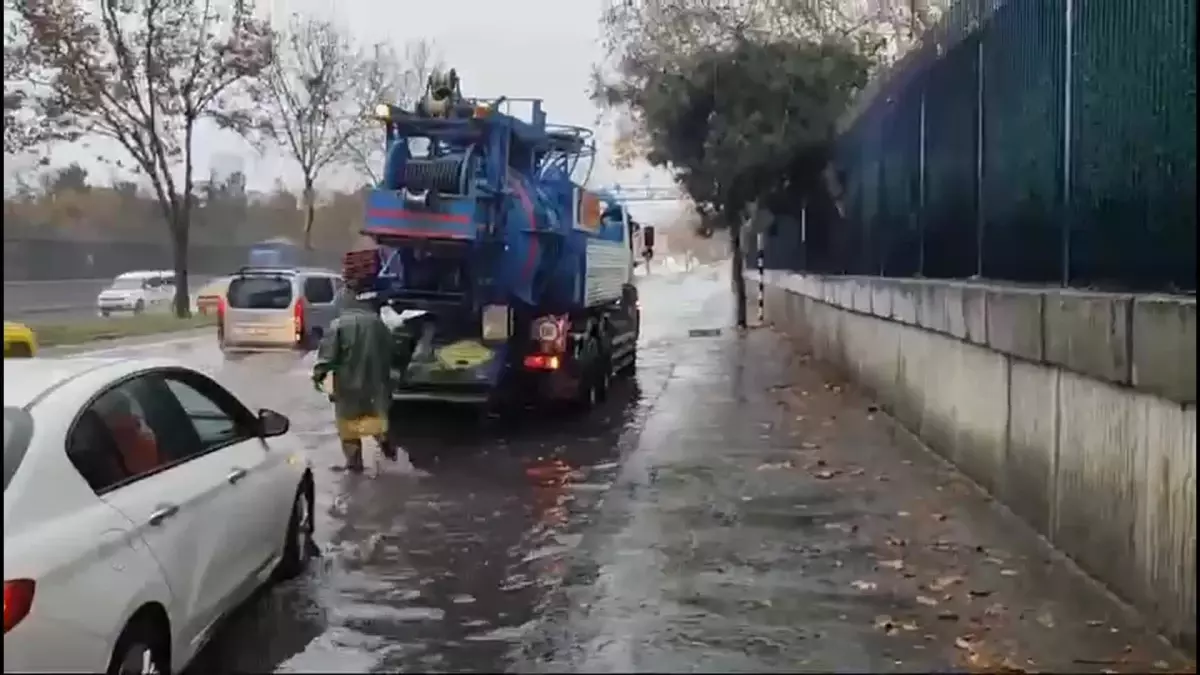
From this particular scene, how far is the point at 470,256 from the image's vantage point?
13.5 m

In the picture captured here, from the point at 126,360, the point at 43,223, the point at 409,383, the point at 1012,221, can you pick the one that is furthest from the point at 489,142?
the point at 43,223

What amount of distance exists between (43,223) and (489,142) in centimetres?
899

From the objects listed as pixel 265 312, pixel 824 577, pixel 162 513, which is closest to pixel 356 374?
pixel 824 577

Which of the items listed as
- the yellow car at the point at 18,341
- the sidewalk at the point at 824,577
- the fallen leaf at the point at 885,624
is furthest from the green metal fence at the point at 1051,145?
the yellow car at the point at 18,341

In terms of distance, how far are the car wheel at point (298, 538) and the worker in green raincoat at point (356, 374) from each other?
3398mm

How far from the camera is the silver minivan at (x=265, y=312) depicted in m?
24.0

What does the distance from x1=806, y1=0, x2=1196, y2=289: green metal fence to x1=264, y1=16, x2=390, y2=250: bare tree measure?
2259cm

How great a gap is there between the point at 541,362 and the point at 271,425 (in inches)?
284

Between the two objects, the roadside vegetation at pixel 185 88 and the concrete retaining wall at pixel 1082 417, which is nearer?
the concrete retaining wall at pixel 1082 417

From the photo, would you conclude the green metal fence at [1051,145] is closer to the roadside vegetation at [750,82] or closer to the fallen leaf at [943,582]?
the fallen leaf at [943,582]

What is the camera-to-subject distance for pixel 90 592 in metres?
4.48

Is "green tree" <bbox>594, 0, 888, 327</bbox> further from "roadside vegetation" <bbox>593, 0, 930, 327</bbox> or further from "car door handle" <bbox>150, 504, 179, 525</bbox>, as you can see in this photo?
"car door handle" <bbox>150, 504, 179, 525</bbox>

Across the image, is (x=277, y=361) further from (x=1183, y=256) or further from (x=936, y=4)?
(x=1183, y=256)

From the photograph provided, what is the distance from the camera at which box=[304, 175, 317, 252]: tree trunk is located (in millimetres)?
31872
